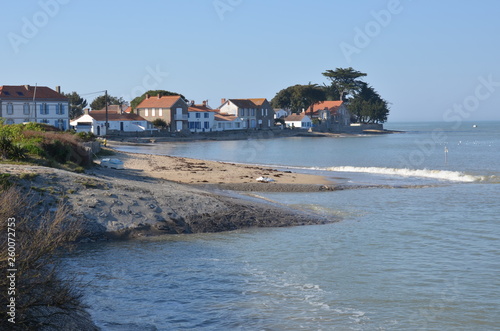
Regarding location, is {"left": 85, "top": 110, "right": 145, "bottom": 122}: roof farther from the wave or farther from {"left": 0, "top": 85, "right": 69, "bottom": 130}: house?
the wave

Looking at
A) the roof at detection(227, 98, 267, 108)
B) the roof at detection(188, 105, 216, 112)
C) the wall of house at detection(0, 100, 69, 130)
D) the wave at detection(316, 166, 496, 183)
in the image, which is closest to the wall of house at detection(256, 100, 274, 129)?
the roof at detection(227, 98, 267, 108)

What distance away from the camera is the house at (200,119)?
365 feet

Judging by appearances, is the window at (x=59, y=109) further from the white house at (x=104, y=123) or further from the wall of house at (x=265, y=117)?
the wall of house at (x=265, y=117)

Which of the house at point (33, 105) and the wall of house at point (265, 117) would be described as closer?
the house at point (33, 105)

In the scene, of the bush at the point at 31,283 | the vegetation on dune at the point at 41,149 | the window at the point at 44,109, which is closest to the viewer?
the bush at the point at 31,283

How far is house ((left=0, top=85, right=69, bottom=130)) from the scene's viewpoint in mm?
71500

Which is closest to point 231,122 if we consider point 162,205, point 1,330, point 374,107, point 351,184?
point 374,107

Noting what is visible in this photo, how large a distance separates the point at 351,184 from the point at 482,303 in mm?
21112

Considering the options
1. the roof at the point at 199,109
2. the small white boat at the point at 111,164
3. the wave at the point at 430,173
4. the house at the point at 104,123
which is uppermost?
the roof at the point at 199,109

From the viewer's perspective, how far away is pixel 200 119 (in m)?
113

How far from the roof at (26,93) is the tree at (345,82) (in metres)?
101

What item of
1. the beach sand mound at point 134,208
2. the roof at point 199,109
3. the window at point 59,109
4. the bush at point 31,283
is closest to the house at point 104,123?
the window at point 59,109

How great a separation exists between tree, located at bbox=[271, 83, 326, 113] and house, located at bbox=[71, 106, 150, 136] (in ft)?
205

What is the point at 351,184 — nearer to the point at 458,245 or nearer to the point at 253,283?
the point at 458,245
